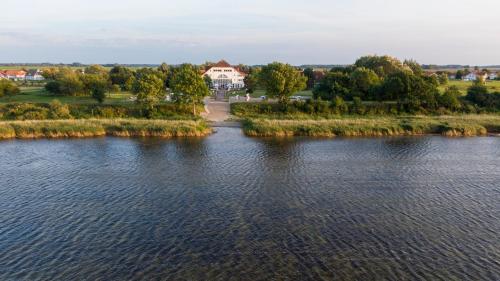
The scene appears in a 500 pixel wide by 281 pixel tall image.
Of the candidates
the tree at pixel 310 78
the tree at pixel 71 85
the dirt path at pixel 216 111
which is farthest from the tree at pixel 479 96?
the tree at pixel 71 85

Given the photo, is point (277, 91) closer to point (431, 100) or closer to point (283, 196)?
point (431, 100)

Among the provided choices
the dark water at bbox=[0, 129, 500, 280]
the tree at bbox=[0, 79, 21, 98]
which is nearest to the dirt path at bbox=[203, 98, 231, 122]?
the dark water at bbox=[0, 129, 500, 280]

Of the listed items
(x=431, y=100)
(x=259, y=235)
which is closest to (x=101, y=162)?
(x=259, y=235)

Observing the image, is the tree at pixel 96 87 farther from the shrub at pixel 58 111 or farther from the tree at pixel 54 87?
the shrub at pixel 58 111

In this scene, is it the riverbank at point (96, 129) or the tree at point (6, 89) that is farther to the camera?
→ the tree at point (6, 89)

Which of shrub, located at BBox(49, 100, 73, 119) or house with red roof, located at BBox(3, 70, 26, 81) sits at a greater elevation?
house with red roof, located at BBox(3, 70, 26, 81)

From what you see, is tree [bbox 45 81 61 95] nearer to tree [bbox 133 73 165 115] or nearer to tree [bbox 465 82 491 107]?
tree [bbox 133 73 165 115]
